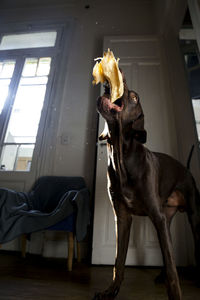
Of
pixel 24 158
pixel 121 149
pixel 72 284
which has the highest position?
pixel 24 158

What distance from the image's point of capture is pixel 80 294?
92cm

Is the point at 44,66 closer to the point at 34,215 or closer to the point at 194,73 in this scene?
the point at 194,73

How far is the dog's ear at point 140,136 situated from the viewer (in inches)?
32.6

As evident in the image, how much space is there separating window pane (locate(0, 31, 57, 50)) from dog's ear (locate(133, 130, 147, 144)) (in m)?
2.90

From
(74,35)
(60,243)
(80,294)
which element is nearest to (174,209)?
(80,294)

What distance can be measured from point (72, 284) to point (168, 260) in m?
0.63

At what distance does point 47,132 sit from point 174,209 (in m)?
1.77

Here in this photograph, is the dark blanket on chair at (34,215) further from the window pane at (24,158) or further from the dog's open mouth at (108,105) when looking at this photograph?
the dog's open mouth at (108,105)

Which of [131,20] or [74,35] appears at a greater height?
[131,20]

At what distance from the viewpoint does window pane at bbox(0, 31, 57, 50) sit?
10.3ft

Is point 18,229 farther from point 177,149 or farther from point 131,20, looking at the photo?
point 131,20

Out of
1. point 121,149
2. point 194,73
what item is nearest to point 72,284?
point 121,149

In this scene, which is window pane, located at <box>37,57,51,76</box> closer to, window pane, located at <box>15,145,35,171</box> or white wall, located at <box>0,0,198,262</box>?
white wall, located at <box>0,0,198,262</box>

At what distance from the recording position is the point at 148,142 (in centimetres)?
195
